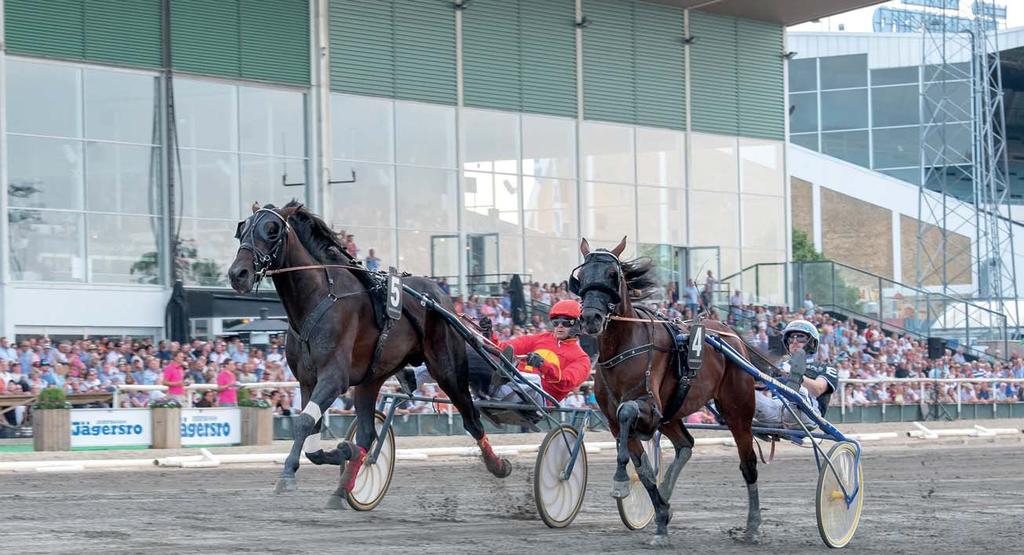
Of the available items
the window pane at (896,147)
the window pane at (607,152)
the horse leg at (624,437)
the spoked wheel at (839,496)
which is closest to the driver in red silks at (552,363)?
the horse leg at (624,437)

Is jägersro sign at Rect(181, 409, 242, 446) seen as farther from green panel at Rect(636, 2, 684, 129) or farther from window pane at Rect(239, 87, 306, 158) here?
green panel at Rect(636, 2, 684, 129)

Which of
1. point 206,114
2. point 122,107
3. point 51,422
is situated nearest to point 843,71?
point 206,114

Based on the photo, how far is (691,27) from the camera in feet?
112

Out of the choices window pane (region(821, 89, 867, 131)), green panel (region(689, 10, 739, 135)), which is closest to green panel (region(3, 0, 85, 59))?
green panel (region(689, 10, 739, 135))

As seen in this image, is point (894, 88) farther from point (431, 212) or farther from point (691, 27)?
point (431, 212)

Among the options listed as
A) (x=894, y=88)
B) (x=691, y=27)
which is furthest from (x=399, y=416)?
(x=894, y=88)

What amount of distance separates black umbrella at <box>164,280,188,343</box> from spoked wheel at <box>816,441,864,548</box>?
16628mm

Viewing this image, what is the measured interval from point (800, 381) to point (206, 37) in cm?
1866

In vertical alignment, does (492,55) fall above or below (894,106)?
below

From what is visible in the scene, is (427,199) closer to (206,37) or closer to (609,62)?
(206,37)

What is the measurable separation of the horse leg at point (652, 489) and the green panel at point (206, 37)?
1853 cm

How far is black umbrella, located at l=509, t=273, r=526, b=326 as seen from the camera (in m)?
26.1

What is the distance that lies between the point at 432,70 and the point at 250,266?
2049 centimetres

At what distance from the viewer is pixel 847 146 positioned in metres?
63.6
